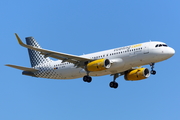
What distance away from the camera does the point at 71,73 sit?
182 ft

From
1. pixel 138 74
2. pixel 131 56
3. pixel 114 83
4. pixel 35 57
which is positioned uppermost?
pixel 35 57

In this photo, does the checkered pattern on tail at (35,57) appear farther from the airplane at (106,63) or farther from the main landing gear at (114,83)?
the main landing gear at (114,83)

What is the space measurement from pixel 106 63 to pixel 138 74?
23.6 ft

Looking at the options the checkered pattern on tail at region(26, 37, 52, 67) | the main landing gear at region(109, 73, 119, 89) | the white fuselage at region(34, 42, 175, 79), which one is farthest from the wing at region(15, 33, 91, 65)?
the checkered pattern on tail at region(26, 37, 52, 67)

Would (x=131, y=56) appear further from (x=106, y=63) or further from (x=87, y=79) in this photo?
(x=87, y=79)

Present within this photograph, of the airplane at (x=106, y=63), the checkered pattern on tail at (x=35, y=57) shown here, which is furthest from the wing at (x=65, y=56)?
the checkered pattern on tail at (x=35, y=57)

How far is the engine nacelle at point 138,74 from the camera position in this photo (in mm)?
55531

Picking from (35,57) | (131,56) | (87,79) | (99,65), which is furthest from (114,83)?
(35,57)

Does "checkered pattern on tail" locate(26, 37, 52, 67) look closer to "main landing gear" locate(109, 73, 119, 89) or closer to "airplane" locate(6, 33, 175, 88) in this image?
"airplane" locate(6, 33, 175, 88)

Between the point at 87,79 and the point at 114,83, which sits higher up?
the point at 114,83

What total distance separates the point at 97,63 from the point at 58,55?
5.41m

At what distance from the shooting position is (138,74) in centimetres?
5578

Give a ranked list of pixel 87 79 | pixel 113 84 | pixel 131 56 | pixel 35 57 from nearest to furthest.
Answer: pixel 131 56
pixel 87 79
pixel 113 84
pixel 35 57

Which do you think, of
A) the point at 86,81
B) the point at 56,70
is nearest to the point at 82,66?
the point at 86,81
